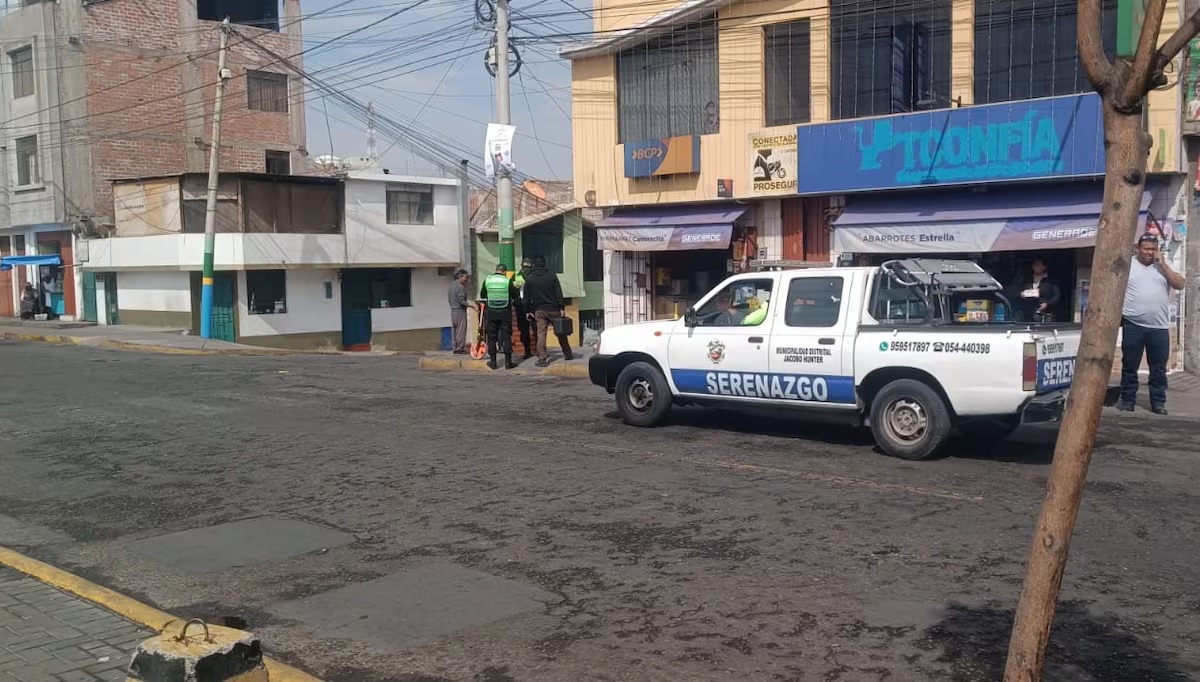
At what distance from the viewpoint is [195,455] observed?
10133 mm

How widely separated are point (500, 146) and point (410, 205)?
18.1 m

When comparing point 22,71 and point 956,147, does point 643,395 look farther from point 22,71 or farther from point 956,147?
point 22,71

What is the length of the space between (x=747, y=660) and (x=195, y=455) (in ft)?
23.3

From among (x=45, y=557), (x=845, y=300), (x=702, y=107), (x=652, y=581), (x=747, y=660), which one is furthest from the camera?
(x=702, y=107)

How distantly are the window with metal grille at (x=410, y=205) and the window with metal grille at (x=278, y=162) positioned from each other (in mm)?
7188

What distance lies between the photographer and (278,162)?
41188 mm

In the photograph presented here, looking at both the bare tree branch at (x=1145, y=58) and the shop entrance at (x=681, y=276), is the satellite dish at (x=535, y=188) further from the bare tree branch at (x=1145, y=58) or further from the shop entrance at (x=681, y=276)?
the bare tree branch at (x=1145, y=58)

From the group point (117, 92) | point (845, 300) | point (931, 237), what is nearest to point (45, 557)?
→ point (845, 300)

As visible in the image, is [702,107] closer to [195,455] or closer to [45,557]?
[195,455]

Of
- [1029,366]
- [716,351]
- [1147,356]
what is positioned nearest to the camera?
[1029,366]

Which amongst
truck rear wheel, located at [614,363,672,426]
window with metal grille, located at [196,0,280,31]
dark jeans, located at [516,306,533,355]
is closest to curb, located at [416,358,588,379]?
dark jeans, located at [516,306,533,355]

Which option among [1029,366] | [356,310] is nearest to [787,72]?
[1029,366]

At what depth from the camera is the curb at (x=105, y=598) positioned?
4.66 metres

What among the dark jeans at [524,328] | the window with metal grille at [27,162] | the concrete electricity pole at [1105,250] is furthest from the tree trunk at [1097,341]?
the window with metal grille at [27,162]
